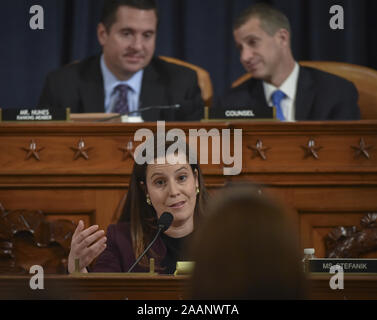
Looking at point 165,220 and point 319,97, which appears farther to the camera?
point 319,97

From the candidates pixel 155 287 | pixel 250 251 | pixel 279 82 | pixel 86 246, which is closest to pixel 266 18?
pixel 279 82

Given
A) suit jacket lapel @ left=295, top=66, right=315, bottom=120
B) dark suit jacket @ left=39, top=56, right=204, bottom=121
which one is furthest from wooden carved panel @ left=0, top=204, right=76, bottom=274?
suit jacket lapel @ left=295, top=66, right=315, bottom=120

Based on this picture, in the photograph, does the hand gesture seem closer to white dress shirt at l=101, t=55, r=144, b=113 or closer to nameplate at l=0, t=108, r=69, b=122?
nameplate at l=0, t=108, r=69, b=122

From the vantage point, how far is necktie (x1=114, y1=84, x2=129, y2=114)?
4160mm

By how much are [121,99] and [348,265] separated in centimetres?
224

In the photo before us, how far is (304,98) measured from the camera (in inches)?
155

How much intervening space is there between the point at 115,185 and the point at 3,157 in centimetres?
50

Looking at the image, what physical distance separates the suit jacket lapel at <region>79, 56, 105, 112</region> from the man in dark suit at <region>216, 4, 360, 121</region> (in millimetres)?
624

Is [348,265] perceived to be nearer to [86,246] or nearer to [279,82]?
[86,246]

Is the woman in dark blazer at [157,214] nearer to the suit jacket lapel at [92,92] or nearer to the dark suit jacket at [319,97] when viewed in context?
the dark suit jacket at [319,97]

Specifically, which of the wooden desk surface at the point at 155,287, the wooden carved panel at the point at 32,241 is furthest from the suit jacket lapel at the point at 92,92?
the wooden desk surface at the point at 155,287

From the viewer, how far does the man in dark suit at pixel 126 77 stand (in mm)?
4109

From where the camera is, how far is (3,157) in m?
3.33
